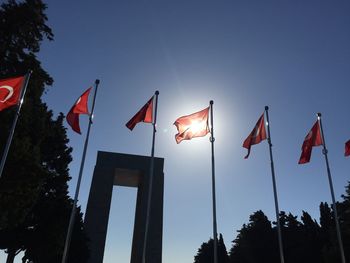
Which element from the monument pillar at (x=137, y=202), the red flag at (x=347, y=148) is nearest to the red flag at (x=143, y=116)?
the red flag at (x=347, y=148)

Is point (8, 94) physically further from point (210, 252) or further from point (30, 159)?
point (210, 252)

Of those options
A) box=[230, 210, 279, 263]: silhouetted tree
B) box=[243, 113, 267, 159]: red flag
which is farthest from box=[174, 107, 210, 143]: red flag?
box=[230, 210, 279, 263]: silhouetted tree

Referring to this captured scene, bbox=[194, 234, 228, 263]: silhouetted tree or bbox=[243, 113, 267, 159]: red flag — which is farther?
bbox=[194, 234, 228, 263]: silhouetted tree

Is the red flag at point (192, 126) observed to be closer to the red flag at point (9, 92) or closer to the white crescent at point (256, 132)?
the white crescent at point (256, 132)

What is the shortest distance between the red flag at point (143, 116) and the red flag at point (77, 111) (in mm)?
1991

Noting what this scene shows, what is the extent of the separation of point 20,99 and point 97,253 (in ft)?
68.3

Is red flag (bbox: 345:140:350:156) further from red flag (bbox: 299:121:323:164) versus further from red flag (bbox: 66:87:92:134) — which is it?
red flag (bbox: 66:87:92:134)

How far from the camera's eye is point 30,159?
14.0 m

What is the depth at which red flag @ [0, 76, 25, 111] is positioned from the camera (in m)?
12.2

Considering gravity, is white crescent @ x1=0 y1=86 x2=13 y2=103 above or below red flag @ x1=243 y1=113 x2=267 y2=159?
below

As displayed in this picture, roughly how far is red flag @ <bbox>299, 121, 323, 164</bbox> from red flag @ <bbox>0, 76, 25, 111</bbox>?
12001mm

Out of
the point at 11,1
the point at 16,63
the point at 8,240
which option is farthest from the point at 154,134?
the point at 8,240

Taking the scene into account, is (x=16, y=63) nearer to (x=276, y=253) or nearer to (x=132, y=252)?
(x=132, y=252)

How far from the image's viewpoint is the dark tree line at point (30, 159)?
1373 cm
